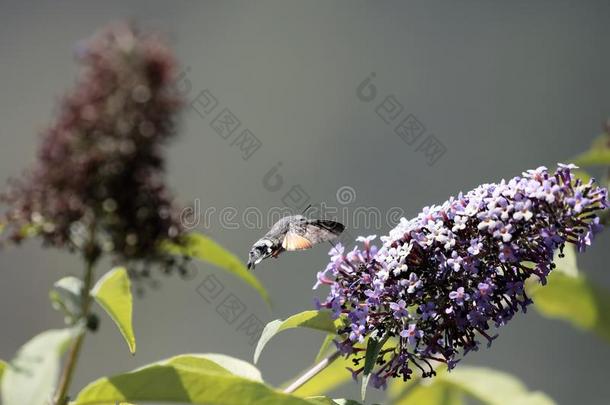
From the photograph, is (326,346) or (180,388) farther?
(326,346)

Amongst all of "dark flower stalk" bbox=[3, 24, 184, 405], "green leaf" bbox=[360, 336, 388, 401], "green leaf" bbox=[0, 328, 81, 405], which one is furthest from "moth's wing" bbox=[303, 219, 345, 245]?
"green leaf" bbox=[0, 328, 81, 405]

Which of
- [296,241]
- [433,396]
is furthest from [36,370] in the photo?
[433,396]

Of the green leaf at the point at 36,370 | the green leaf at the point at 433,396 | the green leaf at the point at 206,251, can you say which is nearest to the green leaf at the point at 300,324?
the green leaf at the point at 206,251

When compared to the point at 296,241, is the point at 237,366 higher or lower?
lower

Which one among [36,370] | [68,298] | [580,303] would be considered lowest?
[580,303]

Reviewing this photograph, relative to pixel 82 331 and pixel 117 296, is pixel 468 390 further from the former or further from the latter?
pixel 82 331

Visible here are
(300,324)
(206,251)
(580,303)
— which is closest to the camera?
(206,251)

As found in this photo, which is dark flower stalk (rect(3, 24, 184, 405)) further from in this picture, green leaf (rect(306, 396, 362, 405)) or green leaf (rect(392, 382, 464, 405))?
green leaf (rect(392, 382, 464, 405))

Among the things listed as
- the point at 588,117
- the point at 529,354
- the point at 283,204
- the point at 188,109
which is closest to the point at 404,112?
the point at 283,204
